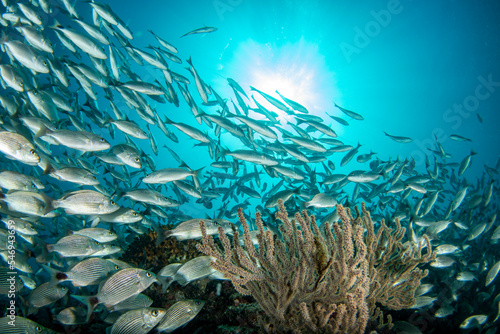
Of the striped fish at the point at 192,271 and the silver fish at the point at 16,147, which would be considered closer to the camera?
the striped fish at the point at 192,271

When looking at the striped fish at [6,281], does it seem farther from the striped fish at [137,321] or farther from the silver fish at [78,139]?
the striped fish at [137,321]

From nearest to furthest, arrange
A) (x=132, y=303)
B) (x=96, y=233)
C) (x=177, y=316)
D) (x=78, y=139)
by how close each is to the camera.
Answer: (x=177, y=316) < (x=132, y=303) < (x=78, y=139) < (x=96, y=233)

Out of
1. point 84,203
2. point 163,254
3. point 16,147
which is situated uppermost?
point 16,147

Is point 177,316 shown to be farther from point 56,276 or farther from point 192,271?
point 56,276

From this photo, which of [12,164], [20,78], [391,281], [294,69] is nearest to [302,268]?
[391,281]

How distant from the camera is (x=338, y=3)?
882 inches

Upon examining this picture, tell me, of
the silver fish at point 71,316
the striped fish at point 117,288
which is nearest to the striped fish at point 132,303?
the striped fish at point 117,288

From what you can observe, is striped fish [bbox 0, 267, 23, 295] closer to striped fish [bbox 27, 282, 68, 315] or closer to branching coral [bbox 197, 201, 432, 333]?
striped fish [bbox 27, 282, 68, 315]

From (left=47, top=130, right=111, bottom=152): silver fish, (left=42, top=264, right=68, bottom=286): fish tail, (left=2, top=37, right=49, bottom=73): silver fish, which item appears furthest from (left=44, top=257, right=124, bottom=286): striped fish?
(left=2, top=37, right=49, bottom=73): silver fish

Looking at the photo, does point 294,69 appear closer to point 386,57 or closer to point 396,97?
point 386,57

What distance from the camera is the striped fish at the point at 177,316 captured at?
261cm

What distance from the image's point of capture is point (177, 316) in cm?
266

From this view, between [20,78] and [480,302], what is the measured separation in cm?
1406

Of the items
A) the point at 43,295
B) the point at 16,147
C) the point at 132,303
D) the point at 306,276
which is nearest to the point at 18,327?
the point at 43,295
